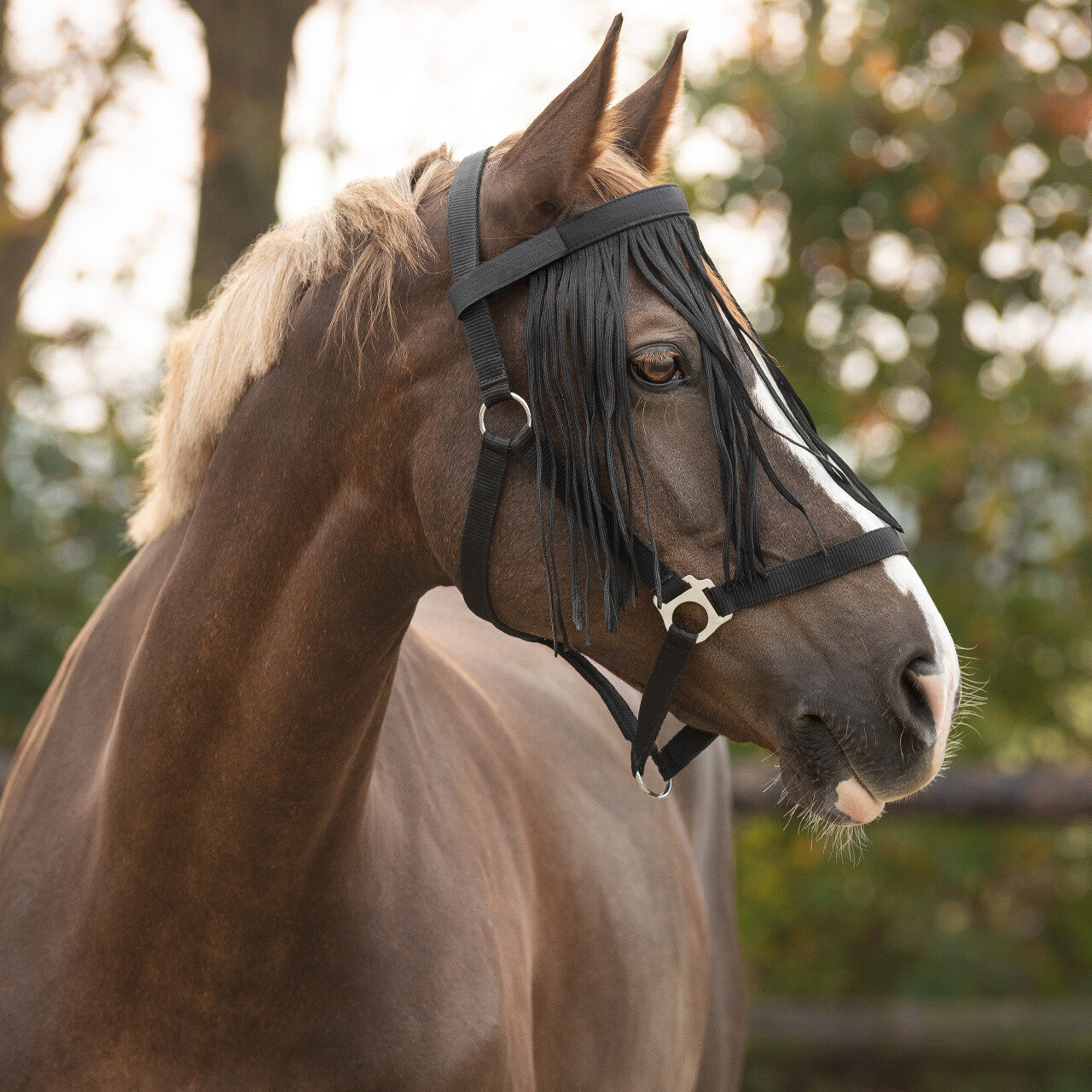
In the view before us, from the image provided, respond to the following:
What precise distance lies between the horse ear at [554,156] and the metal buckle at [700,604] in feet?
1.70

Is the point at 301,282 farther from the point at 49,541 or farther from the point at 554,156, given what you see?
the point at 49,541

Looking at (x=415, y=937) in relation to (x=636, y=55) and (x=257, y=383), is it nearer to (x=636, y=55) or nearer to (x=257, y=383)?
(x=257, y=383)

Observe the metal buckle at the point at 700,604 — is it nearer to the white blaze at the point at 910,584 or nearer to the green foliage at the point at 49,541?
the white blaze at the point at 910,584

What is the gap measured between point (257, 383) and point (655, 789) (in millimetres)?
1582

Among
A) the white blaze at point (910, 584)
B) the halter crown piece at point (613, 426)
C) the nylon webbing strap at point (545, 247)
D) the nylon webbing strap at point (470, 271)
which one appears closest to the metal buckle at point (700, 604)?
the halter crown piece at point (613, 426)

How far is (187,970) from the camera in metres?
1.58

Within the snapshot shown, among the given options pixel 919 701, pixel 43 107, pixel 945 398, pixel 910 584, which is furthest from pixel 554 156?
pixel 43 107

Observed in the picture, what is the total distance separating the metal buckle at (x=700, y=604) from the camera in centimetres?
145

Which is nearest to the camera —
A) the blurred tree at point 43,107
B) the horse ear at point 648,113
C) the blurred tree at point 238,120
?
the horse ear at point 648,113

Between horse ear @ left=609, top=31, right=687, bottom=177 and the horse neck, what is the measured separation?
1.68 feet

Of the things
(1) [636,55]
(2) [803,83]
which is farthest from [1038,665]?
(1) [636,55]

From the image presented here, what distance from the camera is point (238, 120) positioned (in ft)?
17.1

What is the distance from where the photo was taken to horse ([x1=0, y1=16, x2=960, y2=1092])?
4.74ft

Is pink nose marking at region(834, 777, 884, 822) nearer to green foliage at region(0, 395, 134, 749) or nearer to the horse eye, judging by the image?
the horse eye
